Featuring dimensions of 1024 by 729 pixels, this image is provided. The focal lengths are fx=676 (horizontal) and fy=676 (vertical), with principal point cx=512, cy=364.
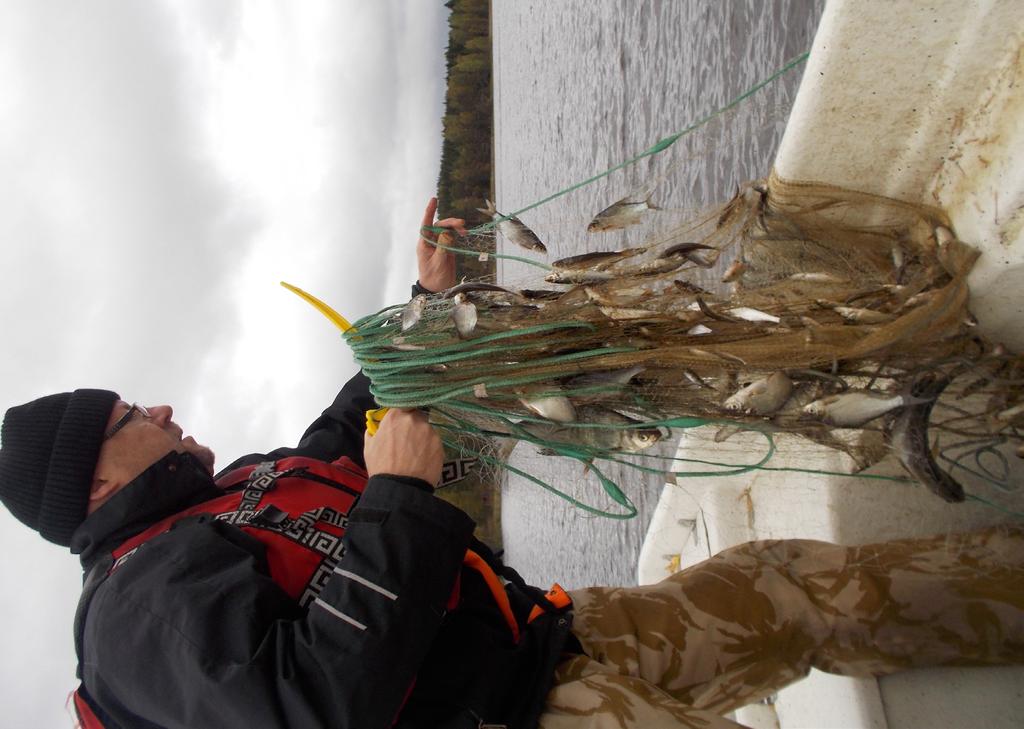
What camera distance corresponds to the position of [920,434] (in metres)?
1.68

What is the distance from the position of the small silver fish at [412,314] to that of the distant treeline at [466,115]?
17896 millimetres

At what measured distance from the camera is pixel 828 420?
68.3 inches

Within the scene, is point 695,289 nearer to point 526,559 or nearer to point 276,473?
point 276,473

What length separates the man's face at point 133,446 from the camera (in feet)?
7.02

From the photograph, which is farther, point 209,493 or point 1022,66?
point 209,493

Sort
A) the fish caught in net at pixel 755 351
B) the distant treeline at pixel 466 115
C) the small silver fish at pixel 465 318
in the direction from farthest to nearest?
the distant treeline at pixel 466 115, the small silver fish at pixel 465 318, the fish caught in net at pixel 755 351

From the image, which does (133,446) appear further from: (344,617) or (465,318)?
(465,318)

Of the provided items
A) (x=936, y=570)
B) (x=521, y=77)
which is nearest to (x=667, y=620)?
(x=936, y=570)

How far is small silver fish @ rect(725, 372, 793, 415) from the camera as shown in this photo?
5.68ft

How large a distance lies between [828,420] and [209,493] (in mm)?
1933

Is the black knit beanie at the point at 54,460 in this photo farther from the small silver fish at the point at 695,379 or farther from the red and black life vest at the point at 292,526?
the small silver fish at the point at 695,379

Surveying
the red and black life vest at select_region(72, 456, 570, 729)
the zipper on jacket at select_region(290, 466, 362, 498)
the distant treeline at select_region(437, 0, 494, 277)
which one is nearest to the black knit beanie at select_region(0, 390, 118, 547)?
the red and black life vest at select_region(72, 456, 570, 729)

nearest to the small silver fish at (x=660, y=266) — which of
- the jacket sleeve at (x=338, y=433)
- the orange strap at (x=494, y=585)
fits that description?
the orange strap at (x=494, y=585)

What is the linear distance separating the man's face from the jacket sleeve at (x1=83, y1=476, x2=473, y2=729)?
41 cm
